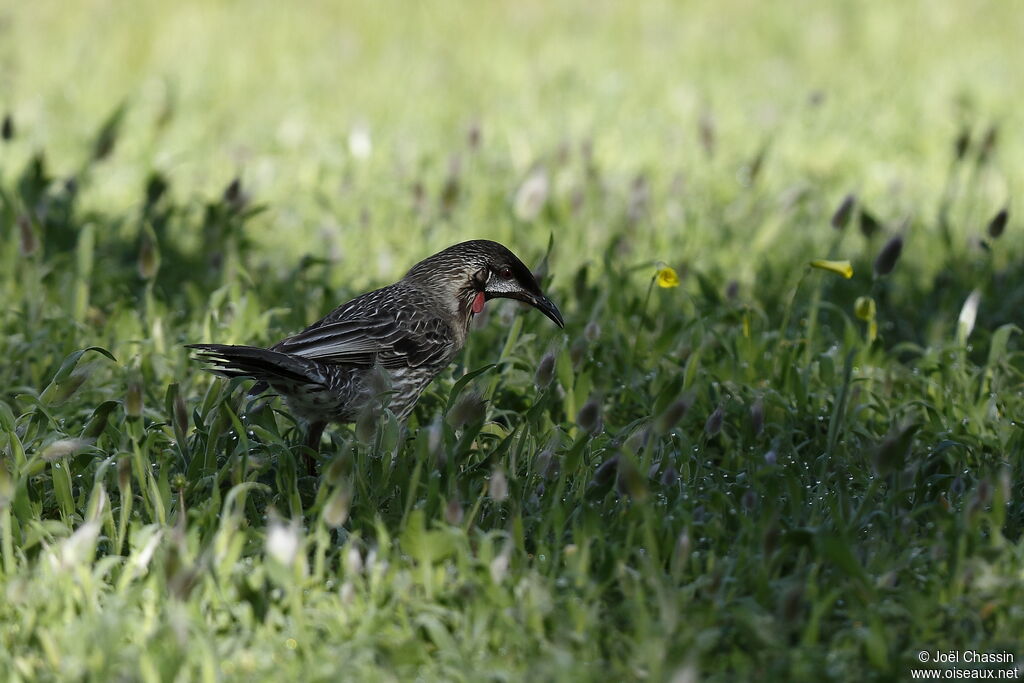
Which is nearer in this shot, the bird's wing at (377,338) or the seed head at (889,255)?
the bird's wing at (377,338)

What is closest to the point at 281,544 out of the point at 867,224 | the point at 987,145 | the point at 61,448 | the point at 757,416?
the point at 61,448

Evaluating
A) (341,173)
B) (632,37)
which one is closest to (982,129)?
(632,37)

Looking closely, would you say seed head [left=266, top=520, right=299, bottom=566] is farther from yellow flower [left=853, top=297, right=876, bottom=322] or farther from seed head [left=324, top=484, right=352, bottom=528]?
yellow flower [left=853, top=297, right=876, bottom=322]

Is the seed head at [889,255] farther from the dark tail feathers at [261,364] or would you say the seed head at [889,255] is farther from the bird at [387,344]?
the dark tail feathers at [261,364]

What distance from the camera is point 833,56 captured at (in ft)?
36.1

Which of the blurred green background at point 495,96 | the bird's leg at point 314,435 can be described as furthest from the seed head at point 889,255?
the bird's leg at point 314,435

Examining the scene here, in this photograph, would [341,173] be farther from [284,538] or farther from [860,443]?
[284,538]

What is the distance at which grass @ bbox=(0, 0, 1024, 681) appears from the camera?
126 inches

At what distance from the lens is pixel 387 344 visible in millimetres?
4301

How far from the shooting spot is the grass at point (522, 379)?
319 centimetres

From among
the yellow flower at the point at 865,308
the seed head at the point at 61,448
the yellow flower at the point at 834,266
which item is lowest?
the seed head at the point at 61,448

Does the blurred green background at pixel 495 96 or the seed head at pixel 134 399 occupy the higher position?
the blurred green background at pixel 495 96

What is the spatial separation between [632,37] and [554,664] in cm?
915

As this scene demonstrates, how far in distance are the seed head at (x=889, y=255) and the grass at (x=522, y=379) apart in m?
0.05
